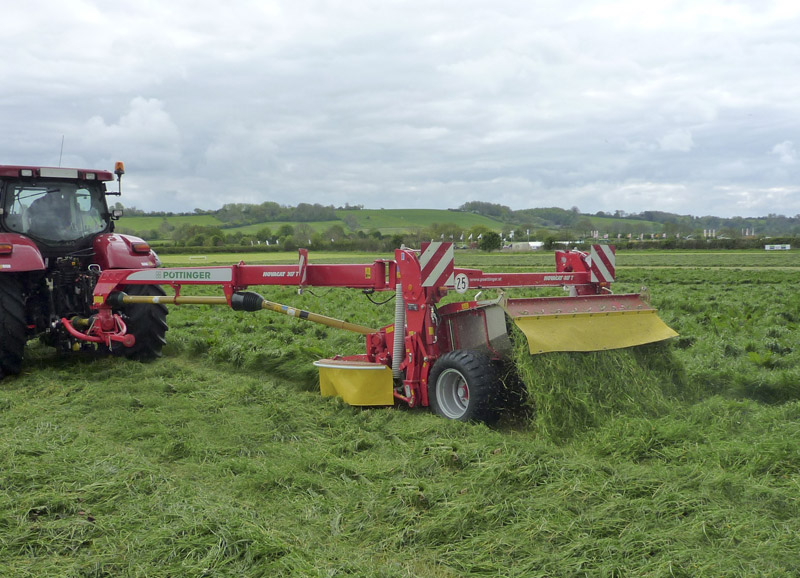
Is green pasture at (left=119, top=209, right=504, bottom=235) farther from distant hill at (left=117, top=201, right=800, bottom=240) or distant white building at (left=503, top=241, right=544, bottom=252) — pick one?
distant white building at (left=503, top=241, right=544, bottom=252)

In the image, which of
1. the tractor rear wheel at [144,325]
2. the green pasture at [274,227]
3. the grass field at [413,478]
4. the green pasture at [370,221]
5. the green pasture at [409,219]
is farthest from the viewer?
the green pasture at [409,219]

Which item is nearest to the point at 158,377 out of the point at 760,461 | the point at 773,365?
the point at 760,461

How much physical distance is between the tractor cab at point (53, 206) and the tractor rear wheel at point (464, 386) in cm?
555

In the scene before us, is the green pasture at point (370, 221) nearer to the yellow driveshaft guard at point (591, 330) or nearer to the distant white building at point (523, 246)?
the distant white building at point (523, 246)

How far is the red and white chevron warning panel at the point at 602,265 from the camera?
22.3ft

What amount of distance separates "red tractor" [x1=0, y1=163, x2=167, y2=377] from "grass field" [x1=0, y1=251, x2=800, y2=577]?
4.12 feet

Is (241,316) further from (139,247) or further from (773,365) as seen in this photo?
(773,365)

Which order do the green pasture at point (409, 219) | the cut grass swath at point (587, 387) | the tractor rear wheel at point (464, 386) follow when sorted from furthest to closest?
the green pasture at point (409, 219), the tractor rear wheel at point (464, 386), the cut grass swath at point (587, 387)

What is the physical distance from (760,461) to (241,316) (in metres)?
9.79

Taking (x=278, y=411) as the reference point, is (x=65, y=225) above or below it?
above

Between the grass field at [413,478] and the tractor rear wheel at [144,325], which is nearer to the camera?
the grass field at [413,478]

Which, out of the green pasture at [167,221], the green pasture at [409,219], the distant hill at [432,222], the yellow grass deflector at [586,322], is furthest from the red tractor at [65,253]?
the green pasture at [409,219]

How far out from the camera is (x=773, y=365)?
7.25 m

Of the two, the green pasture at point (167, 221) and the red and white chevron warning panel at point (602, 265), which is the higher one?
the green pasture at point (167, 221)
